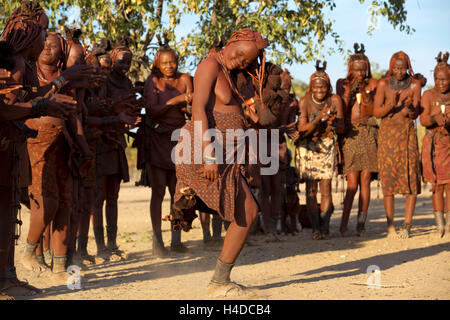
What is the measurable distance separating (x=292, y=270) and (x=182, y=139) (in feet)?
7.47

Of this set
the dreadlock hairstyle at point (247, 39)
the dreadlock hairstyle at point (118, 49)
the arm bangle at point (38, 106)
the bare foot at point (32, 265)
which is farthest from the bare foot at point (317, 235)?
the arm bangle at point (38, 106)

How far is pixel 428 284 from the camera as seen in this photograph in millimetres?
5914

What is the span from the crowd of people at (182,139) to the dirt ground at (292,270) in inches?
12.8

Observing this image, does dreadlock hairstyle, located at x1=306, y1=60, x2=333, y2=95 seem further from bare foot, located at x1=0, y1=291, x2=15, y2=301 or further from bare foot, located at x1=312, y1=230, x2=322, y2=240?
bare foot, located at x1=0, y1=291, x2=15, y2=301

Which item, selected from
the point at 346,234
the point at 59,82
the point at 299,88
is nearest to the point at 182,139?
the point at 59,82

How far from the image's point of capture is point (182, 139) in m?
5.57

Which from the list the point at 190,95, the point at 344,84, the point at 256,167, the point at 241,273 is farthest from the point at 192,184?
the point at 344,84

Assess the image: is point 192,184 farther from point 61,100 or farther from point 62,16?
point 62,16

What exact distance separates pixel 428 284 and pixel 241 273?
1.93m

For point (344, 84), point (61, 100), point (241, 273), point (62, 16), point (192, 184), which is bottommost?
point (241, 273)

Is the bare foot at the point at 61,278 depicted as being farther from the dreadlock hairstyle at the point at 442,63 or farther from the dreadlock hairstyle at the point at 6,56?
the dreadlock hairstyle at the point at 442,63

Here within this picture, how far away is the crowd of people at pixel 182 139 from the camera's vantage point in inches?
212

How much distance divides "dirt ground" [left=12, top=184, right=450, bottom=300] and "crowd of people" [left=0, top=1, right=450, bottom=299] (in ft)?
1.07

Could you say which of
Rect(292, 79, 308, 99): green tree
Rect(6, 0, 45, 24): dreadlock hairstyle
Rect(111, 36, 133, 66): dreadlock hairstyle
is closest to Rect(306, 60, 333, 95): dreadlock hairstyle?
Rect(111, 36, 133, 66): dreadlock hairstyle
